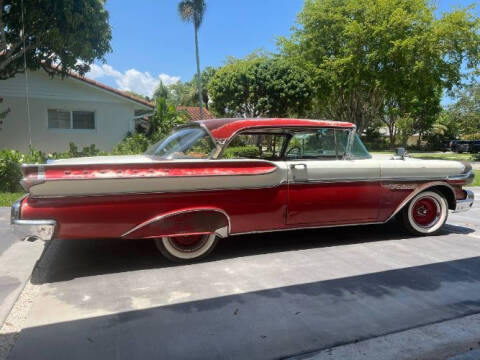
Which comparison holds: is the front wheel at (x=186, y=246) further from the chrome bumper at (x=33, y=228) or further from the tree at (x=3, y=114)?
the tree at (x=3, y=114)

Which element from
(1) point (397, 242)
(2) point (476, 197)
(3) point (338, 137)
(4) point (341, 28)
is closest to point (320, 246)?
(1) point (397, 242)

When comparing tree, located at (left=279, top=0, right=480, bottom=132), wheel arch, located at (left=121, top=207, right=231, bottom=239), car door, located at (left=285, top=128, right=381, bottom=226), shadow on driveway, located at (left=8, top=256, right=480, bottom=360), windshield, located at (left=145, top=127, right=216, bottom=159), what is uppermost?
tree, located at (left=279, top=0, right=480, bottom=132)

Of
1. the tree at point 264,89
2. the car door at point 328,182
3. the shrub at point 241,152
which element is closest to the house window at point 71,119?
the tree at point 264,89

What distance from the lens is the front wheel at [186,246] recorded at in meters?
4.18

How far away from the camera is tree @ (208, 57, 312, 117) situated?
74.3 feet

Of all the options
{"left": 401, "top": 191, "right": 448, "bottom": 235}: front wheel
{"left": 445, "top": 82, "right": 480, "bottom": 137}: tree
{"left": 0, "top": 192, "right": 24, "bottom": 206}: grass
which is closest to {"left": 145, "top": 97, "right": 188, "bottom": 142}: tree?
{"left": 0, "top": 192, "right": 24, "bottom": 206}: grass

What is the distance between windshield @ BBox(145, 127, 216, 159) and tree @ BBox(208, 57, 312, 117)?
18647mm

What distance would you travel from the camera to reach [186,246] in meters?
4.29

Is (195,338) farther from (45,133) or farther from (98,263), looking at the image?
(45,133)

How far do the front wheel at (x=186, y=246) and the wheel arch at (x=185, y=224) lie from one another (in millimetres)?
155

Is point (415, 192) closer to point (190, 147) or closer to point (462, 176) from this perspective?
point (462, 176)

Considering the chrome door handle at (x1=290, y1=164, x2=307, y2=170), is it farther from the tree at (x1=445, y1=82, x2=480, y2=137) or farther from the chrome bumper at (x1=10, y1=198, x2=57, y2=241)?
the tree at (x1=445, y1=82, x2=480, y2=137)

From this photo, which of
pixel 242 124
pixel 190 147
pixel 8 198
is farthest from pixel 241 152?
pixel 8 198

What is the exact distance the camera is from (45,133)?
1362 cm
